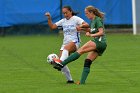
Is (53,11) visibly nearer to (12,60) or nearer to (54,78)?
(12,60)

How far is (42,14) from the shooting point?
33.2 meters

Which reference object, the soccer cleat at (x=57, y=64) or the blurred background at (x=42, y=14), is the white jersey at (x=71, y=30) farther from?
the blurred background at (x=42, y=14)

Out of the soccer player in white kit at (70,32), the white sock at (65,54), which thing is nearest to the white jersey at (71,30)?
the soccer player in white kit at (70,32)

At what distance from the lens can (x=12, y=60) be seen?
19.7 metres

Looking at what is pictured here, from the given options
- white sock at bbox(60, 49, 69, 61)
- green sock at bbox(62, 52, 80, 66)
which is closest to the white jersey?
white sock at bbox(60, 49, 69, 61)

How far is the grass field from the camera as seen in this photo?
479 inches

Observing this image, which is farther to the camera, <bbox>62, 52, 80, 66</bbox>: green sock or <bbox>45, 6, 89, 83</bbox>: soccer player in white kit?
<bbox>45, 6, 89, 83</bbox>: soccer player in white kit

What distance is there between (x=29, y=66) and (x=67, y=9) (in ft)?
15.3

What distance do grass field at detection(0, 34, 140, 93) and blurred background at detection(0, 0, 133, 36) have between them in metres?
7.44

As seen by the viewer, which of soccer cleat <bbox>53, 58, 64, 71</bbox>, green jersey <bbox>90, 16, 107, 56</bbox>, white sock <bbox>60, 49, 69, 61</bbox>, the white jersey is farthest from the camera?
the white jersey

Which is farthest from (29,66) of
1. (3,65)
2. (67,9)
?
(67,9)

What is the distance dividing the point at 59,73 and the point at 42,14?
58.3 feet

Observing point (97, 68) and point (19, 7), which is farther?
point (19, 7)

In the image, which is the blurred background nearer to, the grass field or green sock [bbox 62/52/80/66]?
the grass field
